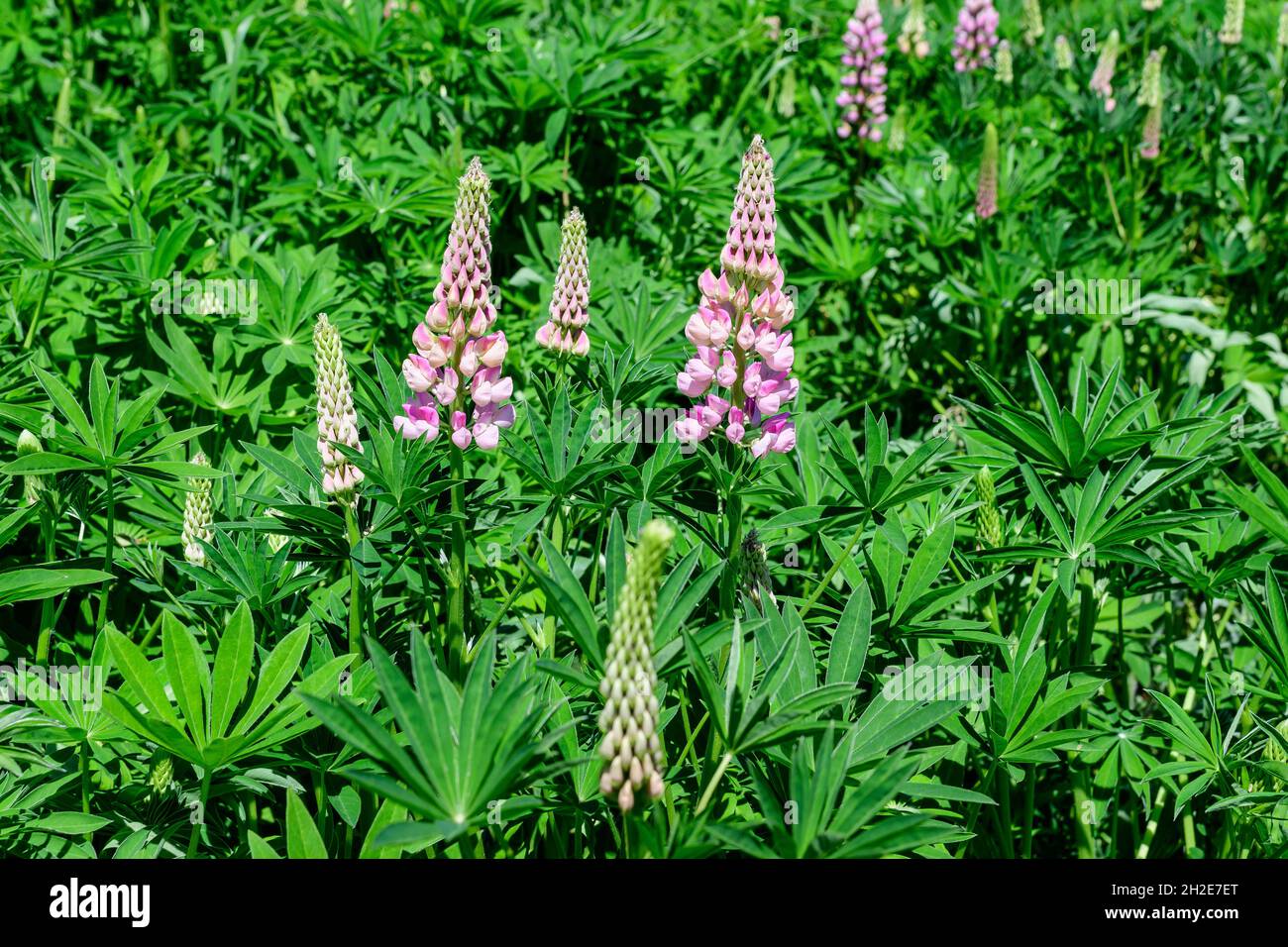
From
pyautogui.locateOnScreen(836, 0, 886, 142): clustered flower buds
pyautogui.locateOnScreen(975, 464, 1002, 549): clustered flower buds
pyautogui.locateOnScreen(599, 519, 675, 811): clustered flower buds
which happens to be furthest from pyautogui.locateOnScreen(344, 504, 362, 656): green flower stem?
pyautogui.locateOnScreen(836, 0, 886, 142): clustered flower buds

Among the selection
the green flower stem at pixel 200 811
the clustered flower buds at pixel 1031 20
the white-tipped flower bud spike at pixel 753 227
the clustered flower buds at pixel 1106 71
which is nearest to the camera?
the green flower stem at pixel 200 811

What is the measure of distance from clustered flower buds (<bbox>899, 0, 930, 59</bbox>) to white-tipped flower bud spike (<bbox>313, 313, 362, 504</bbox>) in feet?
12.9

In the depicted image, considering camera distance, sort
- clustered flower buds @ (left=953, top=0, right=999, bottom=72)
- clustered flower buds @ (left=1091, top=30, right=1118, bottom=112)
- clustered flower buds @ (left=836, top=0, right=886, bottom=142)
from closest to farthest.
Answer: clustered flower buds @ (left=836, top=0, right=886, bottom=142)
clustered flower buds @ (left=1091, top=30, right=1118, bottom=112)
clustered flower buds @ (left=953, top=0, right=999, bottom=72)

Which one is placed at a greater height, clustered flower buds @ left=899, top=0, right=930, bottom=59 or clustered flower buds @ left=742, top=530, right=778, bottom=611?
clustered flower buds @ left=899, top=0, right=930, bottom=59

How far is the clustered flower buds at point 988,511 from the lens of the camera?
7.97 ft

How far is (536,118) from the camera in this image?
4223 mm

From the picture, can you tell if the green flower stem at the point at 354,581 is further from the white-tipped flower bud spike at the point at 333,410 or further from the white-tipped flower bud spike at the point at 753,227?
the white-tipped flower bud spike at the point at 753,227

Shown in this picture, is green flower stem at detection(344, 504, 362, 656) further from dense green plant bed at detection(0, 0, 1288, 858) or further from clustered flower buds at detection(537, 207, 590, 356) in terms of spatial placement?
clustered flower buds at detection(537, 207, 590, 356)

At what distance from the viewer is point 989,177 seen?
12.8ft

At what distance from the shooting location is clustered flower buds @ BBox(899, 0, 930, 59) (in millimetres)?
5102

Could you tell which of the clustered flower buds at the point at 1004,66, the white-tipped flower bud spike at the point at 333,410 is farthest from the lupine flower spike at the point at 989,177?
the white-tipped flower bud spike at the point at 333,410

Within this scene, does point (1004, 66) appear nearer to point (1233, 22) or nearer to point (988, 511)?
point (1233, 22)

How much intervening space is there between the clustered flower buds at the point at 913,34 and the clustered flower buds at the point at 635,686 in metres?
4.40
